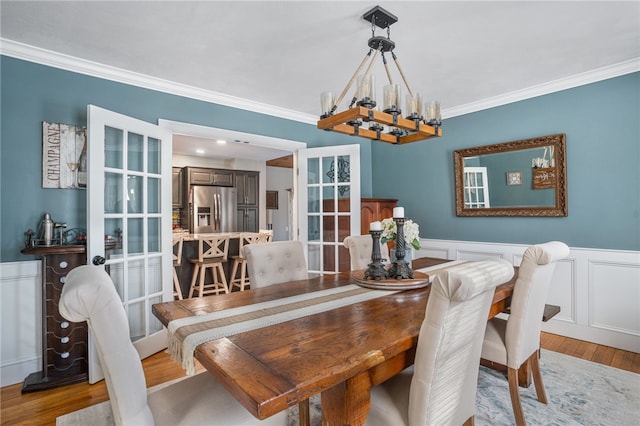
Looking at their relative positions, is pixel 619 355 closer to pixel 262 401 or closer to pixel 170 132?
pixel 262 401

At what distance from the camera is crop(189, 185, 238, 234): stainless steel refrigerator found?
20.5 ft

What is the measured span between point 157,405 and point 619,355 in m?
3.52

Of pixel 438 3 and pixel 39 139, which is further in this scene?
pixel 39 139

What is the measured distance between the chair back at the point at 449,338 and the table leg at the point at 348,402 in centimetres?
18

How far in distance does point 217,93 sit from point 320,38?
4.71 ft

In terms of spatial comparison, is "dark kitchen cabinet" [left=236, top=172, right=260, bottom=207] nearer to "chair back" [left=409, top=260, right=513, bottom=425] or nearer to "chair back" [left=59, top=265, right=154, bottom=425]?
"chair back" [left=59, top=265, right=154, bottom=425]

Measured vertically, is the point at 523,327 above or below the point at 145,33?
below

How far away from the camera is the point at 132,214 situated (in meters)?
2.66

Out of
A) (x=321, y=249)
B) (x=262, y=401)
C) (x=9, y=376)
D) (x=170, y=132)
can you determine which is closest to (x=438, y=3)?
(x=262, y=401)

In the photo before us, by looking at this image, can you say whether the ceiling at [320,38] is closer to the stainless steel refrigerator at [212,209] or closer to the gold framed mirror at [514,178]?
the gold framed mirror at [514,178]

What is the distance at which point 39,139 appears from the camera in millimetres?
2402

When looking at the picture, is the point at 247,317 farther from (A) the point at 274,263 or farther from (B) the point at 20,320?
(B) the point at 20,320

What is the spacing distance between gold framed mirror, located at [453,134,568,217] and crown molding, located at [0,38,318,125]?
7.34ft

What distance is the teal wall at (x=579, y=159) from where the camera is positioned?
280 cm
